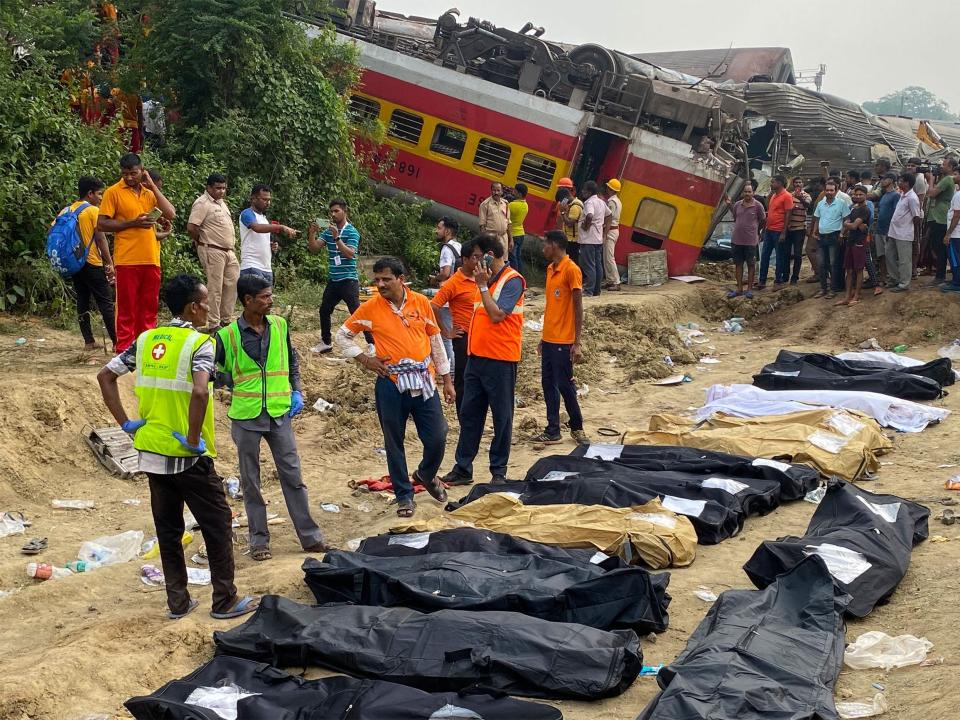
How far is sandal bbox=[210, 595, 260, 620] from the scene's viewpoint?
586cm

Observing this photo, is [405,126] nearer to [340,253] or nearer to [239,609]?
[340,253]

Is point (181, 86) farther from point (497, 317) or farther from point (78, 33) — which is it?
point (497, 317)

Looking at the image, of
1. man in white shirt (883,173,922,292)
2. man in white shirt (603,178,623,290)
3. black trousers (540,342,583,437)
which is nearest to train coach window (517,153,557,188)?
man in white shirt (603,178,623,290)

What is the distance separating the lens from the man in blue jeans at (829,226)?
15.5 m

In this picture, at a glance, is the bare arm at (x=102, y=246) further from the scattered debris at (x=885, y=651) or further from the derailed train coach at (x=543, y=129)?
the derailed train coach at (x=543, y=129)

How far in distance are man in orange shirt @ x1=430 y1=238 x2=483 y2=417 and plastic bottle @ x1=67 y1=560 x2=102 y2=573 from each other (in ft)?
10.7

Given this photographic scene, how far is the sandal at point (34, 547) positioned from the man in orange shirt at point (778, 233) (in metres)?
12.4

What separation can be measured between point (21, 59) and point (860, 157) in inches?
682

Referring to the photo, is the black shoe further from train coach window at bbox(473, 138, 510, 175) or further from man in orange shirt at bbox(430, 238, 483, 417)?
train coach window at bbox(473, 138, 510, 175)

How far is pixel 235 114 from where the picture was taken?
15219mm

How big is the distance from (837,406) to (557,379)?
2.99m

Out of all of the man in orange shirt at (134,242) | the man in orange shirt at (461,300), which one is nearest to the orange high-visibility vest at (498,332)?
the man in orange shirt at (461,300)

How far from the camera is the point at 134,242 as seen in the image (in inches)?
364

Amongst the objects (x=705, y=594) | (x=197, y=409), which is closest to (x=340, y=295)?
(x=197, y=409)
